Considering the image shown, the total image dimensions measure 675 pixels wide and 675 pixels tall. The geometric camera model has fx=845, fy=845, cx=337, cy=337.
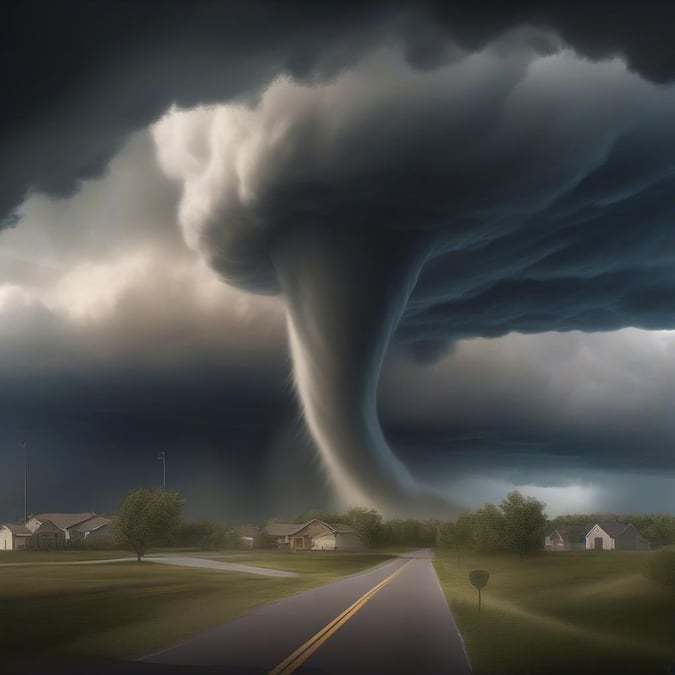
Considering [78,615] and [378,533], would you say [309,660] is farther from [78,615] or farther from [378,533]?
[378,533]

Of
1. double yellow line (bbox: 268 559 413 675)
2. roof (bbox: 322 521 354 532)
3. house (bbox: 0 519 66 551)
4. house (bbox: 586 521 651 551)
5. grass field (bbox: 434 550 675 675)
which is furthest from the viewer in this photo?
roof (bbox: 322 521 354 532)

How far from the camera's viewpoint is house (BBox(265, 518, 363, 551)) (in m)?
166

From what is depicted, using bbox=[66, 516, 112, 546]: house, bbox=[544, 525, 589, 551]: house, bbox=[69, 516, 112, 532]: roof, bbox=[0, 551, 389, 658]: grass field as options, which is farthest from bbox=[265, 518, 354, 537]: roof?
bbox=[0, 551, 389, 658]: grass field

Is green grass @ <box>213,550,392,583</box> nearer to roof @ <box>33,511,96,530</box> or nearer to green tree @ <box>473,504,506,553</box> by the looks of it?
green tree @ <box>473,504,506,553</box>

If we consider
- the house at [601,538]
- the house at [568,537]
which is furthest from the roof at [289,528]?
the house at [601,538]

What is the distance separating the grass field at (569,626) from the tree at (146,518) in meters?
51.8

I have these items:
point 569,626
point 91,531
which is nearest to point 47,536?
point 91,531

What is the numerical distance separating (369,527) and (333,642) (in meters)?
153

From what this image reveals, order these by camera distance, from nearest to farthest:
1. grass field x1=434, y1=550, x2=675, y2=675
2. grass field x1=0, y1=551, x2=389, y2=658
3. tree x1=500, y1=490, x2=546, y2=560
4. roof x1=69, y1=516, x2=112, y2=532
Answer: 1. grass field x1=434, y1=550, x2=675, y2=675
2. grass field x1=0, y1=551, x2=389, y2=658
3. tree x1=500, y1=490, x2=546, y2=560
4. roof x1=69, y1=516, x2=112, y2=532

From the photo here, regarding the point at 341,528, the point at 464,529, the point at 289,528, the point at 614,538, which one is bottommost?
the point at 614,538

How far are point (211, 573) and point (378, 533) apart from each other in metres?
116

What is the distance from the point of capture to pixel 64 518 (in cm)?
16100

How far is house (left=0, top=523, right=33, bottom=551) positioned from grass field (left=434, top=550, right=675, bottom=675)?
117 meters

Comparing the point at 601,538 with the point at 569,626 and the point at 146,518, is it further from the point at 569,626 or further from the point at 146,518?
the point at 569,626
